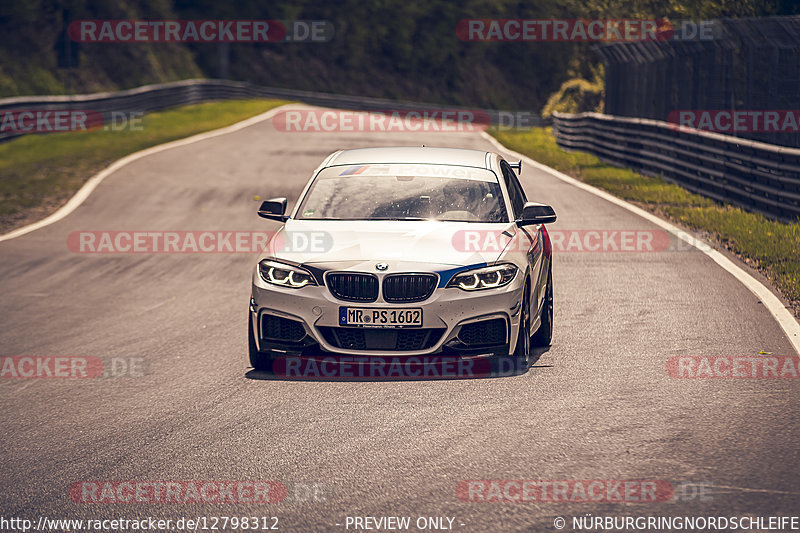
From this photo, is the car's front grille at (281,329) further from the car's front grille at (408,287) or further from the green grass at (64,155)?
the green grass at (64,155)

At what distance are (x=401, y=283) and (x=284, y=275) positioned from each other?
0.88 meters

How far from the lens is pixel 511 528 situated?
206 inches

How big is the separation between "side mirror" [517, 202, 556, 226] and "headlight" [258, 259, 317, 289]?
6.20 ft

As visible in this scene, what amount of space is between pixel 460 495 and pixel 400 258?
2883 millimetres

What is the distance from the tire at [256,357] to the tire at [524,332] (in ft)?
6.11

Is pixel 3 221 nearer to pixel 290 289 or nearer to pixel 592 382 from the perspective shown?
pixel 290 289

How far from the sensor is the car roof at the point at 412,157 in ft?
32.6

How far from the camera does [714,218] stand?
1709cm

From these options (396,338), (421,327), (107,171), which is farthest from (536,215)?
(107,171)

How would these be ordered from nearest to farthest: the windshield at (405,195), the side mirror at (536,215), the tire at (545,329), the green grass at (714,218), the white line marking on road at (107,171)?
the side mirror at (536,215)
the windshield at (405,195)
the tire at (545,329)
the green grass at (714,218)
the white line marking on road at (107,171)

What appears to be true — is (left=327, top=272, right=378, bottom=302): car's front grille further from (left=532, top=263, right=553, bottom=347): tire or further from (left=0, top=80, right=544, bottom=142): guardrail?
(left=0, top=80, right=544, bottom=142): guardrail

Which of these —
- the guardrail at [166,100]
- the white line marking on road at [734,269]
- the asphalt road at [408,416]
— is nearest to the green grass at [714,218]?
the white line marking on road at [734,269]

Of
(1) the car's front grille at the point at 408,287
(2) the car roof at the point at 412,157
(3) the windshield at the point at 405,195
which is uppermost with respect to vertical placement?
(2) the car roof at the point at 412,157

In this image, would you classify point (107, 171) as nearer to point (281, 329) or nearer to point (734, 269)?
point (734, 269)
